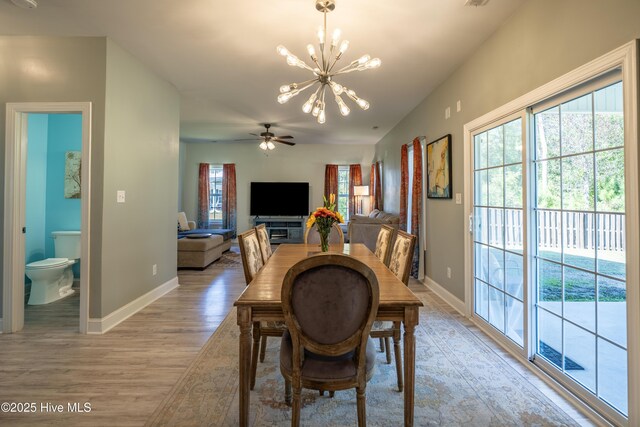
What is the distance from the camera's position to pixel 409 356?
148cm

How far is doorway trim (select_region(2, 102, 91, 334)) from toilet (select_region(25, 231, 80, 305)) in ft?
1.95

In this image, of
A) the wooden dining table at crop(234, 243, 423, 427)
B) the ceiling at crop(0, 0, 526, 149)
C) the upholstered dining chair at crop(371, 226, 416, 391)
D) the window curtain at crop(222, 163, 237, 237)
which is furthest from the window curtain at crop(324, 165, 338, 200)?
the wooden dining table at crop(234, 243, 423, 427)

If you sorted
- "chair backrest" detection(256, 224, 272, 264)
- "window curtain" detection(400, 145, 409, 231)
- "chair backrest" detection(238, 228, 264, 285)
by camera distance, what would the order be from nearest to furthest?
"chair backrest" detection(238, 228, 264, 285) → "chair backrest" detection(256, 224, 272, 264) → "window curtain" detection(400, 145, 409, 231)

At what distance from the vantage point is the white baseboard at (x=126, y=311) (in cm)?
273

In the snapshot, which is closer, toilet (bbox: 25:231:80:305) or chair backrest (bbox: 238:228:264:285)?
chair backrest (bbox: 238:228:264:285)

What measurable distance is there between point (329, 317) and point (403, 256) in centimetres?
95

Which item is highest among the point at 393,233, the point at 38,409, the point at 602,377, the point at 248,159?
the point at 248,159

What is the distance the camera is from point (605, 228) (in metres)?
1.66

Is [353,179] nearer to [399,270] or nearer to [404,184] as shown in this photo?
[404,184]

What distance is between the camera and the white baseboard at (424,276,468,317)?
10.6 feet

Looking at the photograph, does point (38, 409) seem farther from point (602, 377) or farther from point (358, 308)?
point (602, 377)

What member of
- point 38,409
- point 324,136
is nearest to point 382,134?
point 324,136

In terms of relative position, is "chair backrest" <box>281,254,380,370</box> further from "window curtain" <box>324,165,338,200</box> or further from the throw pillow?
"window curtain" <box>324,165,338,200</box>

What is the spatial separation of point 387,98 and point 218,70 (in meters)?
2.34
